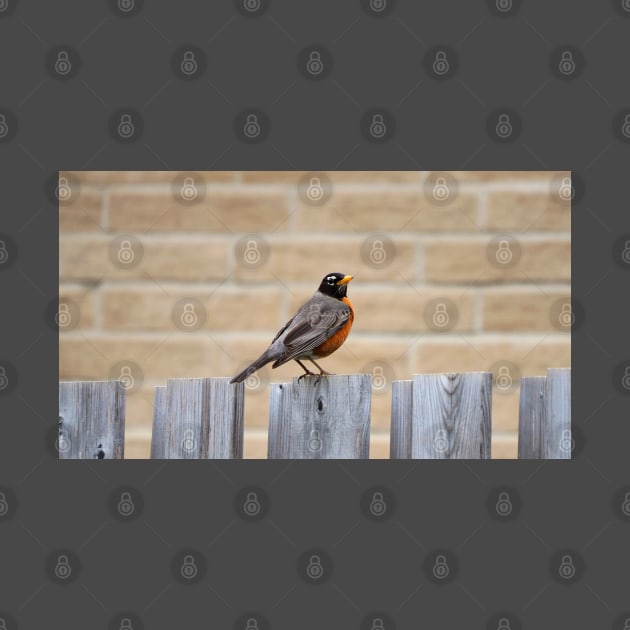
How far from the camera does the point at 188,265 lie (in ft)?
21.9

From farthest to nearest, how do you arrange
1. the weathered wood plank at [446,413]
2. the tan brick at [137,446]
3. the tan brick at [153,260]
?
the tan brick at [153,260]
the tan brick at [137,446]
the weathered wood plank at [446,413]

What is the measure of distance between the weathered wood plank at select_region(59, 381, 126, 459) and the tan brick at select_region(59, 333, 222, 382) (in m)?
2.02

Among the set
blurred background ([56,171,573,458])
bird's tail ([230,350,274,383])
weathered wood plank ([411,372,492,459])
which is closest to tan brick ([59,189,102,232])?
blurred background ([56,171,573,458])

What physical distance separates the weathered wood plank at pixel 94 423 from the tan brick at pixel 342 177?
8.35 ft

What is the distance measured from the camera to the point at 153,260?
669 centimetres

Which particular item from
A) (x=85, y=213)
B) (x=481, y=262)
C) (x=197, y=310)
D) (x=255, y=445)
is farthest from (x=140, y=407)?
(x=481, y=262)

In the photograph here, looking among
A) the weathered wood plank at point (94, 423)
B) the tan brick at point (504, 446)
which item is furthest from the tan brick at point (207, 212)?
the weathered wood plank at point (94, 423)

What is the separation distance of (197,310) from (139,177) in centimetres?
106

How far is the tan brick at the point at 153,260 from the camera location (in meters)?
6.66

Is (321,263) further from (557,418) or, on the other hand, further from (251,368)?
(557,418)

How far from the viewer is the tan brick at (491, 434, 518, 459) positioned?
617 cm

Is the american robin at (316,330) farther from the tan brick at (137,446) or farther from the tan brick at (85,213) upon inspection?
the tan brick at (85,213)

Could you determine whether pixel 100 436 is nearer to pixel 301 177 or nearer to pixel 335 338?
pixel 335 338

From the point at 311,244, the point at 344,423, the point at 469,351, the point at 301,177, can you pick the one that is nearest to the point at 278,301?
the point at 311,244
